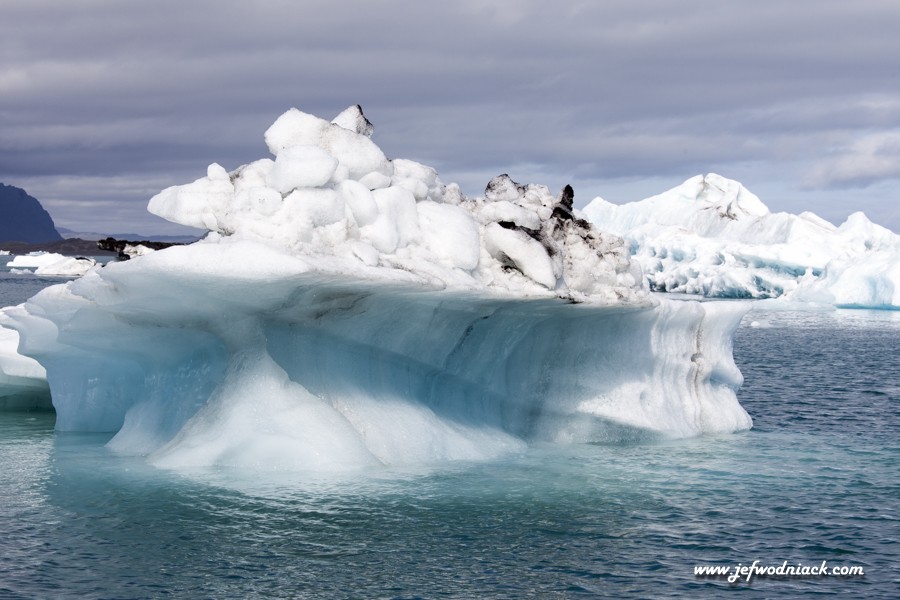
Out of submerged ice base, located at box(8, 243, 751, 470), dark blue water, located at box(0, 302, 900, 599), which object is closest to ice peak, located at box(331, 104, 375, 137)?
submerged ice base, located at box(8, 243, 751, 470)

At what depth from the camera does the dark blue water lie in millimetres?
9438

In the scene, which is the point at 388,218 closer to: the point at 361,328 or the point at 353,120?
the point at 361,328

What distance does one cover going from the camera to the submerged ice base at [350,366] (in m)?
13.2

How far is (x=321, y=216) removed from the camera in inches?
515

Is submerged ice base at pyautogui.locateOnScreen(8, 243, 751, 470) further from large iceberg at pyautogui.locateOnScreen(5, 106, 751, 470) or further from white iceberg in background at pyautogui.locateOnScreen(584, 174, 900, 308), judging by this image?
white iceberg in background at pyautogui.locateOnScreen(584, 174, 900, 308)

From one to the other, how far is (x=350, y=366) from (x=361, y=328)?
0.66 metres

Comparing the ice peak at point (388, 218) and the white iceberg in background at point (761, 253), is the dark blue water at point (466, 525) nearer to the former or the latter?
the ice peak at point (388, 218)

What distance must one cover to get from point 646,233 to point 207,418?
7185 cm

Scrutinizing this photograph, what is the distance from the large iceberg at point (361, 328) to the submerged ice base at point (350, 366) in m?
0.03

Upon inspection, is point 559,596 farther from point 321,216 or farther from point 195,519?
point 321,216

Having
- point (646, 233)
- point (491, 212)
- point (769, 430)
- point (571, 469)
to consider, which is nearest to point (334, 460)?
point (571, 469)

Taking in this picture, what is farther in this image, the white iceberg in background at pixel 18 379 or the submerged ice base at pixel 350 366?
the white iceberg in background at pixel 18 379

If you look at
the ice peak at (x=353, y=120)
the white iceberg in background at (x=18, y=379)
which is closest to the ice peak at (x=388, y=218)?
the ice peak at (x=353, y=120)

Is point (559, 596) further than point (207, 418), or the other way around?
point (207, 418)
